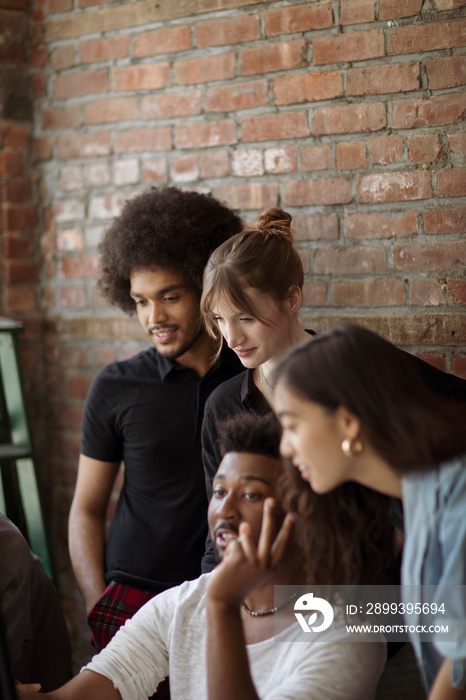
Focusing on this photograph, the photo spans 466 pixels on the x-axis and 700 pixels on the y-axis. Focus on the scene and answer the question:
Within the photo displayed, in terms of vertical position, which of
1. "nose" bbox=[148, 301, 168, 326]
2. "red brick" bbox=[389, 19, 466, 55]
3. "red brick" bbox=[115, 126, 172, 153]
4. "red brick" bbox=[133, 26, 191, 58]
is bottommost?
"nose" bbox=[148, 301, 168, 326]

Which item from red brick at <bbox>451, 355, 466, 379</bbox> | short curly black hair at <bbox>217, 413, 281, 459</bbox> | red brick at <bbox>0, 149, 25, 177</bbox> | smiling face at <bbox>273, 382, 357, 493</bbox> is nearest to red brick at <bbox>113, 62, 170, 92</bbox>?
red brick at <bbox>0, 149, 25, 177</bbox>

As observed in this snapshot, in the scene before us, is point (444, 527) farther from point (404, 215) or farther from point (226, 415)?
point (404, 215)

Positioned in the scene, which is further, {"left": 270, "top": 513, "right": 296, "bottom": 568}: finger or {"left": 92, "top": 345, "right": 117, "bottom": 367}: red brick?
{"left": 92, "top": 345, "right": 117, "bottom": 367}: red brick

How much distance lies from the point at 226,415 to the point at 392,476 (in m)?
0.79

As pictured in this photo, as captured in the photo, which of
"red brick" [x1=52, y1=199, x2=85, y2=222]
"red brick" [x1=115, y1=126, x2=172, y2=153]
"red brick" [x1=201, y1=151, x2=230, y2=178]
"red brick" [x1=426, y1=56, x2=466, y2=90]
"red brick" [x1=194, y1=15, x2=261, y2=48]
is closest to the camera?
"red brick" [x1=426, y1=56, x2=466, y2=90]

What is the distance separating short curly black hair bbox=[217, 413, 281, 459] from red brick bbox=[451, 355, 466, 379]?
2.38 ft

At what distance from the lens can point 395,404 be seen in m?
1.16

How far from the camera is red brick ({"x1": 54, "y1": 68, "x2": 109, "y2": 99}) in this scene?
106 inches

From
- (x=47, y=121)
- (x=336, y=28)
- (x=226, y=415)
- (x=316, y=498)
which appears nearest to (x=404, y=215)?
(x=336, y=28)

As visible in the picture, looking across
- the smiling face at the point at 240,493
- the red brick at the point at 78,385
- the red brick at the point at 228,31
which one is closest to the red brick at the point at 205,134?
the red brick at the point at 228,31

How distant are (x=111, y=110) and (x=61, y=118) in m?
0.24

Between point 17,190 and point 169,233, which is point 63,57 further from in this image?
point 169,233

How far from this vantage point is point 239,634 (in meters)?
1.29

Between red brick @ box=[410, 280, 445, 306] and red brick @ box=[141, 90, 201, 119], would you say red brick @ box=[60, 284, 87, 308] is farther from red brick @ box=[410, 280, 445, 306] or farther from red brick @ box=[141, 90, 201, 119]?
red brick @ box=[410, 280, 445, 306]
